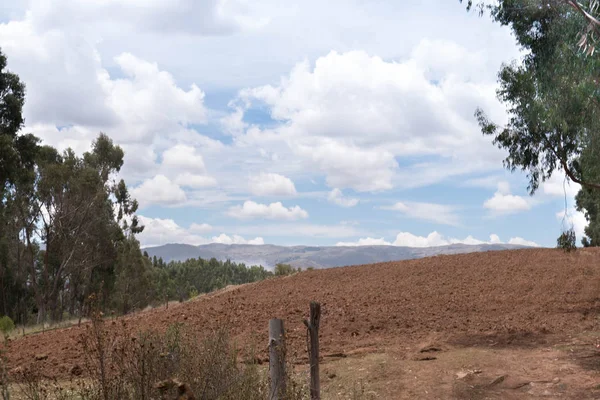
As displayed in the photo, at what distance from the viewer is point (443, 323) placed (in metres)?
12.1

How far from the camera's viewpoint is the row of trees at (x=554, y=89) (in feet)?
36.5

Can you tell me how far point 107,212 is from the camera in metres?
36.5

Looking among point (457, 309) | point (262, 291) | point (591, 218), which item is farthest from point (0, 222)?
point (591, 218)

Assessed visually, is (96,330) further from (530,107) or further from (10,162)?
(10,162)

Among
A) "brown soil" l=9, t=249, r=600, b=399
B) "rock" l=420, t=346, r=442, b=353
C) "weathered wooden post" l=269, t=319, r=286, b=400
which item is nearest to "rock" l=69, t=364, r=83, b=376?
"brown soil" l=9, t=249, r=600, b=399

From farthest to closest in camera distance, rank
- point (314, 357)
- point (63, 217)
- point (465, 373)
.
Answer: point (63, 217)
point (465, 373)
point (314, 357)

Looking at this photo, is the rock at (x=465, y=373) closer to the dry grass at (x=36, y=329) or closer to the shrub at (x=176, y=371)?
the shrub at (x=176, y=371)

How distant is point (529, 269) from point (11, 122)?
799 inches

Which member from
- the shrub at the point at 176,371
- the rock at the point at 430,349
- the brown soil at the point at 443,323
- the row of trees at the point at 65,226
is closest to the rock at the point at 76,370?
the brown soil at the point at 443,323

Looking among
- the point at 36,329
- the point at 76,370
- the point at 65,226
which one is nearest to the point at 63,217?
the point at 65,226

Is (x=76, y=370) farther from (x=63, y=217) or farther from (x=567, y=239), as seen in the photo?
(x=63, y=217)

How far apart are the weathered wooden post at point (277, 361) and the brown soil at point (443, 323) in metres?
1.90

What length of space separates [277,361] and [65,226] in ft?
92.3

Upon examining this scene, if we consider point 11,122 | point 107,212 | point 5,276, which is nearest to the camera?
point 11,122
